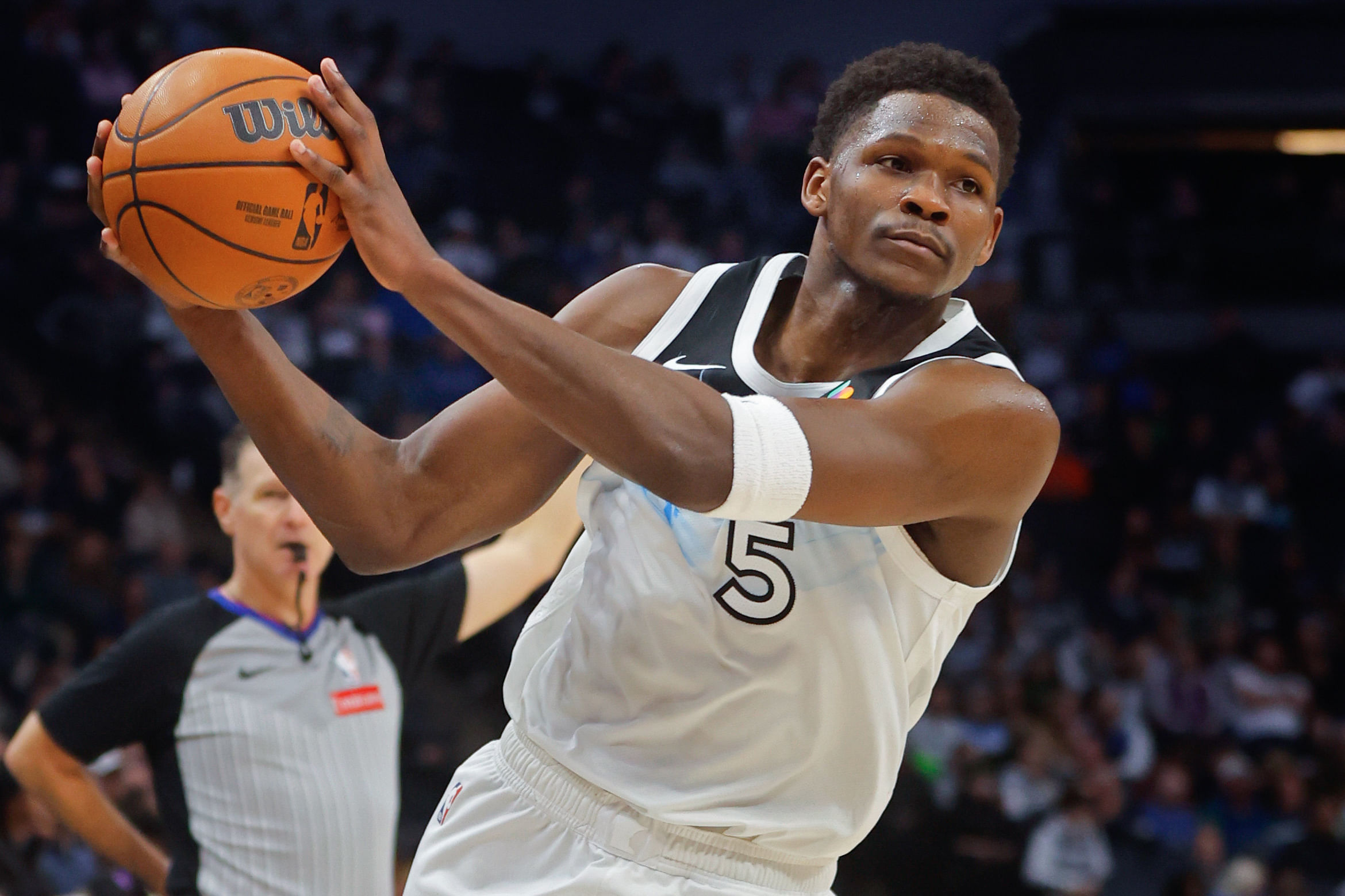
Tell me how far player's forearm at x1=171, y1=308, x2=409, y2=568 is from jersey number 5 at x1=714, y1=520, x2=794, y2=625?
554mm

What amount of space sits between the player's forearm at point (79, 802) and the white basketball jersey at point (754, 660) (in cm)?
208

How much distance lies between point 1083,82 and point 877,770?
1256cm

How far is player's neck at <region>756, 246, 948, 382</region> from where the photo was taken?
241cm

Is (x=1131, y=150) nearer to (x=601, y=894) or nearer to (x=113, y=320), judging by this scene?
(x=113, y=320)

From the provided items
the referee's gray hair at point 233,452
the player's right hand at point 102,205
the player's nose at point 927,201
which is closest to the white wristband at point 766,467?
the player's nose at point 927,201

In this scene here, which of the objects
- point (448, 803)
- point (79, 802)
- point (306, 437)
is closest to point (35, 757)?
point (79, 802)

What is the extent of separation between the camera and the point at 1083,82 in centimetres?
1361

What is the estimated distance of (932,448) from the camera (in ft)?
6.68

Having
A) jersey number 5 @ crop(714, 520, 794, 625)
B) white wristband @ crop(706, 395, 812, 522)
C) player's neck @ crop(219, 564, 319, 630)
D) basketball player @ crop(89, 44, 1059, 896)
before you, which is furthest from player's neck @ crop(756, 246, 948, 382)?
player's neck @ crop(219, 564, 319, 630)

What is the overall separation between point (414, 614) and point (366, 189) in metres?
2.24

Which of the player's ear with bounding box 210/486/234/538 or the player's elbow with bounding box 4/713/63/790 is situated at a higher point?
the player's ear with bounding box 210/486/234/538

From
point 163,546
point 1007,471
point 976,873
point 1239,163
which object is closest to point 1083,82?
point 1239,163

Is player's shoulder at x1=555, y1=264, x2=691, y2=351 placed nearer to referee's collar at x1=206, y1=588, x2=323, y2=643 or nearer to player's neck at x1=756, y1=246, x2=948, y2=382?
player's neck at x1=756, y1=246, x2=948, y2=382

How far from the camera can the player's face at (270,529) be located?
3.80 meters
